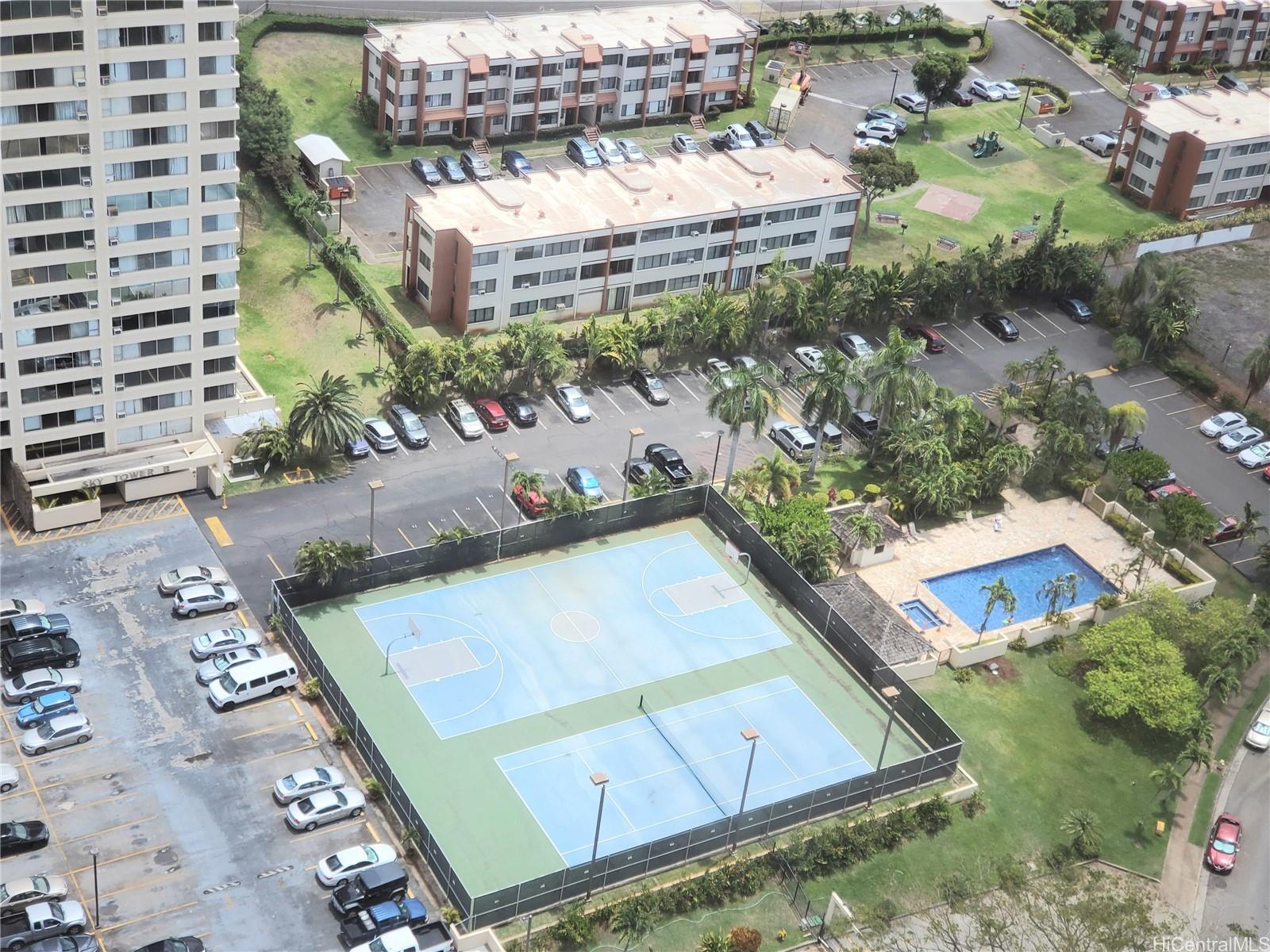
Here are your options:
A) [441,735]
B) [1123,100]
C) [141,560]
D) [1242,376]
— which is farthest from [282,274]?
[1123,100]

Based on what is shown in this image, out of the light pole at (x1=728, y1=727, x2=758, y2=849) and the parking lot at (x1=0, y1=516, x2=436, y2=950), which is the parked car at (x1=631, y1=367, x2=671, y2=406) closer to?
the light pole at (x1=728, y1=727, x2=758, y2=849)

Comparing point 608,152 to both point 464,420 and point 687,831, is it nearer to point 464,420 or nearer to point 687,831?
point 464,420

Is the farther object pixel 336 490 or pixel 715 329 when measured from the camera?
pixel 715 329

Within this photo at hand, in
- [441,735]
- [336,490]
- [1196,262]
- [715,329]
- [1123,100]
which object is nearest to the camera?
[441,735]

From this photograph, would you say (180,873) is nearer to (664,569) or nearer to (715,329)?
(664,569)

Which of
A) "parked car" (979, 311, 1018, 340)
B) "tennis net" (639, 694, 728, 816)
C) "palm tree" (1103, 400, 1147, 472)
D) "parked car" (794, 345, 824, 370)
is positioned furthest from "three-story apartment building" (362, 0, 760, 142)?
"tennis net" (639, 694, 728, 816)
